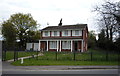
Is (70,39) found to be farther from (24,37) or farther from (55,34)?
(24,37)

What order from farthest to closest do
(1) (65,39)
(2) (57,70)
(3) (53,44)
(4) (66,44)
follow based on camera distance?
(3) (53,44) < (4) (66,44) < (1) (65,39) < (2) (57,70)

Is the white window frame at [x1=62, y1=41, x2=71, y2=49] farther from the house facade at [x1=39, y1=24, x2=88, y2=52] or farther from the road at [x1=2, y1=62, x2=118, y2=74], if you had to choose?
the road at [x1=2, y1=62, x2=118, y2=74]

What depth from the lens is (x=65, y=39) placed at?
3609cm

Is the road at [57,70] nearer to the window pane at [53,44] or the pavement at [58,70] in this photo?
the pavement at [58,70]

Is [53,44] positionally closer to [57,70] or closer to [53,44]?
[53,44]

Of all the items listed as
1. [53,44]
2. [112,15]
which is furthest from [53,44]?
[112,15]

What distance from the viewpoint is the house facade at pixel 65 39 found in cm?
3624

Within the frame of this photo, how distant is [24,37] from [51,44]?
12111 mm

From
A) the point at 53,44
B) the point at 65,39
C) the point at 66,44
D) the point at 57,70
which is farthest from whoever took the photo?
the point at 53,44

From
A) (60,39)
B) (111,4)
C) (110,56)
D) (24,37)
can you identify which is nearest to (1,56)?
(110,56)

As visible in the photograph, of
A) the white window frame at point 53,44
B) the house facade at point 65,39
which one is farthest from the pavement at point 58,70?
→ the white window frame at point 53,44

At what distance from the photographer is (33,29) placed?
162ft

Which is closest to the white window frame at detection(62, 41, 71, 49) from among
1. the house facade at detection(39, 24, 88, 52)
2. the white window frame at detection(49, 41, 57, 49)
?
the house facade at detection(39, 24, 88, 52)

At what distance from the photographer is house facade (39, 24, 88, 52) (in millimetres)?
36241
